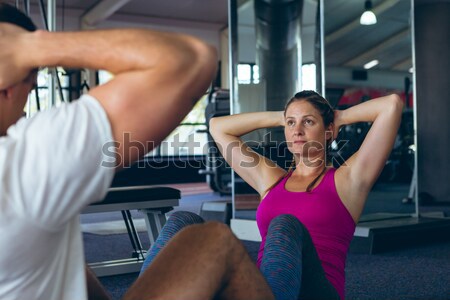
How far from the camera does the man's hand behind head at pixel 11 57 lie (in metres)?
0.69

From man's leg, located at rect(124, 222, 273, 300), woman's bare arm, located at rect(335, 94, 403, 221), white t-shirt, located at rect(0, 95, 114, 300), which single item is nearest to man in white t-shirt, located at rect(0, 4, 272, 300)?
white t-shirt, located at rect(0, 95, 114, 300)

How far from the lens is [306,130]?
1791 mm

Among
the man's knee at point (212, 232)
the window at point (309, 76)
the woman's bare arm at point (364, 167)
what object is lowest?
the man's knee at point (212, 232)

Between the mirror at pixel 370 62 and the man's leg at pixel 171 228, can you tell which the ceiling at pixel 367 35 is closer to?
the mirror at pixel 370 62

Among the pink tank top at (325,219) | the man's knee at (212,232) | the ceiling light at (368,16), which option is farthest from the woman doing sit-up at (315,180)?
the ceiling light at (368,16)

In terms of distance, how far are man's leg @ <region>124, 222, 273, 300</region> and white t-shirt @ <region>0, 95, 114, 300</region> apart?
0.28 m

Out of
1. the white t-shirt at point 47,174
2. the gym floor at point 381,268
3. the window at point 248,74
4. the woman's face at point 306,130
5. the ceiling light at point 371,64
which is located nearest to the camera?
the white t-shirt at point 47,174

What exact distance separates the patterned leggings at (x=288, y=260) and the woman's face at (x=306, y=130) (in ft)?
1.39

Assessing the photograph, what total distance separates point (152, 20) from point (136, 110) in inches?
394

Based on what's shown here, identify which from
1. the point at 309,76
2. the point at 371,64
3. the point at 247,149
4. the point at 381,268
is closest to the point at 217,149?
the point at 371,64

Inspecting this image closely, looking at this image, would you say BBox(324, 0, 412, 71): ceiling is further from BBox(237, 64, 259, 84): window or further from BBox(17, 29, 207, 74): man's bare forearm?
BBox(17, 29, 207, 74): man's bare forearm

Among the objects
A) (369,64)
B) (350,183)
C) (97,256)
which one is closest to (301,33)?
(369,64)

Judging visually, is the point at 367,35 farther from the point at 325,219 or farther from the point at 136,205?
the point at 325,219

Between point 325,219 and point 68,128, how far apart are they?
109cm
